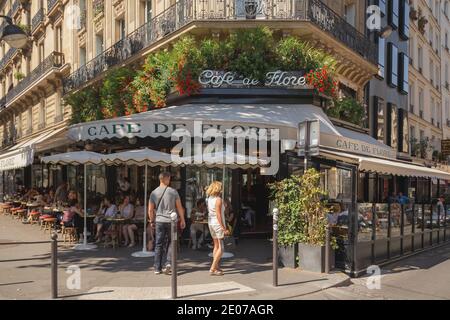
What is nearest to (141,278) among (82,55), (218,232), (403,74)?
(218,232)

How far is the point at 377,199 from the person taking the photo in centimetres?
2280

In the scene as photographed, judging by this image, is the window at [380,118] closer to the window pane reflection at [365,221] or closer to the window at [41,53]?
the window pane reflection at [365,221]

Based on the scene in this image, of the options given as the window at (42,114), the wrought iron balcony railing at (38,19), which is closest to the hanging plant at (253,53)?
the window at (42,114)

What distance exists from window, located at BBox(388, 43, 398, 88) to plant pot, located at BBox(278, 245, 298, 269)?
16766mm

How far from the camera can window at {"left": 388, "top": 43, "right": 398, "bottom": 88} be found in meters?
23.5

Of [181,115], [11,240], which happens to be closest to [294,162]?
[181,115]

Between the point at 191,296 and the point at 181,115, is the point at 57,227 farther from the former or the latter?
the point at 191,296

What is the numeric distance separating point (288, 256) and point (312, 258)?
510mm

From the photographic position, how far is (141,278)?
793cm

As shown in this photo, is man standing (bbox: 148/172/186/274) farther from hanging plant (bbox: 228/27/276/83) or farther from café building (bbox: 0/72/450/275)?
hanging plant (bbox: 228/27/276/83)

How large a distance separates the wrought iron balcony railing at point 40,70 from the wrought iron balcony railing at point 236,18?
28.6 ft

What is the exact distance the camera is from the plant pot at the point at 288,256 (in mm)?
8914

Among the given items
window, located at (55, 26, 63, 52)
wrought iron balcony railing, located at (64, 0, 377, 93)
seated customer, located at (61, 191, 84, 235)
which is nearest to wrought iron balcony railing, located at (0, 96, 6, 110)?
window, located at (55, 26, 63, 52)

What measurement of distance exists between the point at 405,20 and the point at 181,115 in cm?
1841
